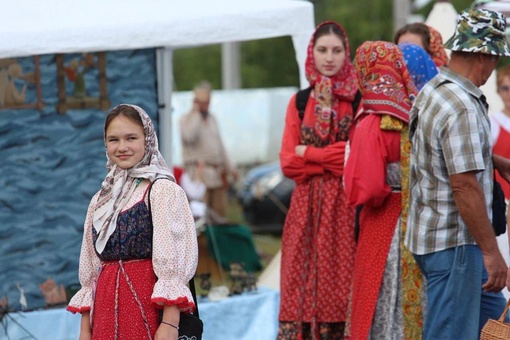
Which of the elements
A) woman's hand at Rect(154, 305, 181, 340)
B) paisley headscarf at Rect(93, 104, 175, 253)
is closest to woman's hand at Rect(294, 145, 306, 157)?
paisley headscarf at Rect(93, 104, 175, 253)

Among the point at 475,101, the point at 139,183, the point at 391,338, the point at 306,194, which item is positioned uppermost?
the point at 475,101

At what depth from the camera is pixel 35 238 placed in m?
6.62

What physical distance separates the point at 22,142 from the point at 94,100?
57 cm

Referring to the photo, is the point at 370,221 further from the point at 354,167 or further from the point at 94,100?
the point at 94,100

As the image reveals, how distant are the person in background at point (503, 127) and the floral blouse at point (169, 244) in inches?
111

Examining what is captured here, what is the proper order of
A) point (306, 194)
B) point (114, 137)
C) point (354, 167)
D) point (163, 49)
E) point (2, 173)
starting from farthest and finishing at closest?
point (163, 49) < point (2, 173) < point (306, 194) < point (354, 167) < point (114, 137)

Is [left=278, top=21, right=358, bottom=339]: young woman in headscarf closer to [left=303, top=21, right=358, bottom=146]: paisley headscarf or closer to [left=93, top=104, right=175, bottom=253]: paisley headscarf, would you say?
[left=303, top=21, right=358, bottom=146]: paisley headscarf

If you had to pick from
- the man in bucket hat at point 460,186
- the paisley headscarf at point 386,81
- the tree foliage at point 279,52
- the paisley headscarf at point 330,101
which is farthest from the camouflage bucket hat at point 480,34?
the tree foliage at point 279,52

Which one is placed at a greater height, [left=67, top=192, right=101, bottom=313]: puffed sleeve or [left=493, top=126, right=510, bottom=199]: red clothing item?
[left=493, top=126, right=510, bottom=199]: red clothing item

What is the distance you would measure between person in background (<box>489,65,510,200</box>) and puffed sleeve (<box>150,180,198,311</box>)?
2821mm

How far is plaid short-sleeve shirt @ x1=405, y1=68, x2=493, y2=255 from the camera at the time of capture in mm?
4000

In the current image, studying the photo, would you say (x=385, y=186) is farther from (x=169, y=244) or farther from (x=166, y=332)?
(x=166, y=332)

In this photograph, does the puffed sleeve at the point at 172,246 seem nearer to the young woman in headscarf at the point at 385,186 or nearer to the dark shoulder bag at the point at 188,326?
the dark shoulder bag at the point at 188,326

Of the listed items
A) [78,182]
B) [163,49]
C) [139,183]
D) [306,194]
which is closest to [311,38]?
[306,194]
